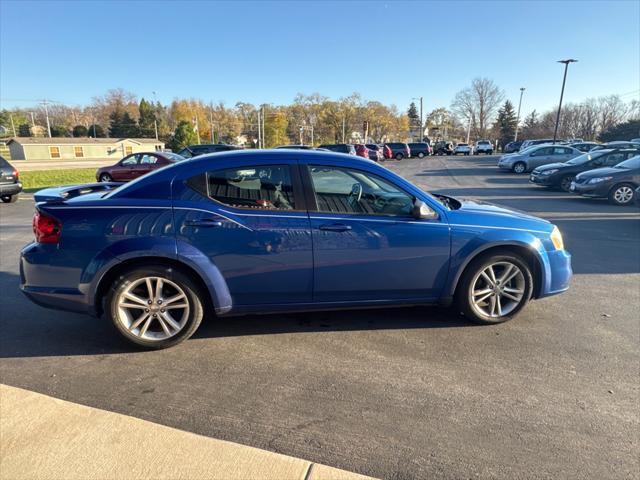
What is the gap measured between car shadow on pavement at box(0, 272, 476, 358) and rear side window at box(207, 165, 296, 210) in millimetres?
1215

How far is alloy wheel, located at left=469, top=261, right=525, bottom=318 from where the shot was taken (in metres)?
3.65

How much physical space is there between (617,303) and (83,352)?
5355 mm

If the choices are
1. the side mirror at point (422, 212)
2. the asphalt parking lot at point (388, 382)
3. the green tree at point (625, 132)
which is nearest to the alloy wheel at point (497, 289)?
the asphalt parking lot at point (388, 382)

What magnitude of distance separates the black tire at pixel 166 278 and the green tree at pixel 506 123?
89.6m

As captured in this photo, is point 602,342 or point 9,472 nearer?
point 9,472

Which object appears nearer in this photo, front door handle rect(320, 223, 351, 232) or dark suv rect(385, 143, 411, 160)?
front door handle rect(320, 223, 351, 232)

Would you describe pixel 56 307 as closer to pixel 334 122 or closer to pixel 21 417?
pixel 21 417

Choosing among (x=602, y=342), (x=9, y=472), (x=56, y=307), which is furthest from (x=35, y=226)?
(x=602, y=342)

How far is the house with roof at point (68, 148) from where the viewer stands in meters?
57.7

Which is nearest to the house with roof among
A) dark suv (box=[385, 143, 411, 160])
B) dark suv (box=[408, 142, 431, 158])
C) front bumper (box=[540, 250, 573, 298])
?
dark suv (box=[385, 143, 411, 160])

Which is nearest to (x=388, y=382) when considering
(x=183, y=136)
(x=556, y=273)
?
(x=556, y=273)

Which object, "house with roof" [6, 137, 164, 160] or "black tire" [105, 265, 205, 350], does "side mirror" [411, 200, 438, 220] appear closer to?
"black tire" [105, 265, 205, 350]

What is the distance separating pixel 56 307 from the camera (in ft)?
10.6

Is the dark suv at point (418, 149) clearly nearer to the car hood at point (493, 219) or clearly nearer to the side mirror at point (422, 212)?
the car hood at point (493, 219)
